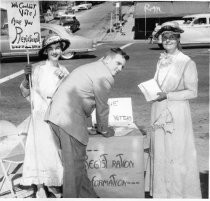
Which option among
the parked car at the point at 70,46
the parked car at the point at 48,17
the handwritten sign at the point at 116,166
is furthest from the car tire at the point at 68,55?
the parked car at the point at 48,17

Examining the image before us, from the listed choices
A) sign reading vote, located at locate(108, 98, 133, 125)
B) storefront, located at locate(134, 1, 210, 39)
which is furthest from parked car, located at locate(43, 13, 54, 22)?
sign reading vote, located at locate(108, 98, 133, 125)

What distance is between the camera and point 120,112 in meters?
4.19

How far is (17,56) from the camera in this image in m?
17.5

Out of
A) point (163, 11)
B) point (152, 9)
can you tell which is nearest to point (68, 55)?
point (163, 11)

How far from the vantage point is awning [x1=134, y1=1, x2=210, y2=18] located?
2965 centimetres

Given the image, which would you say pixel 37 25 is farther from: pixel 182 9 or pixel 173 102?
pixel 182 9

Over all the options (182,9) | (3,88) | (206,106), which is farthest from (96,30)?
(206,106)

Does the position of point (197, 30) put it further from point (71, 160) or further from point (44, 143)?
point (71, 160)

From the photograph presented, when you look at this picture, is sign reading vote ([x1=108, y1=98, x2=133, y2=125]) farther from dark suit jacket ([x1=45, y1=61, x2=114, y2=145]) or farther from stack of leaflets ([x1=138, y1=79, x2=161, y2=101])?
dark suit jacket ([x1=45, y1=61, x2=114, y2=145])

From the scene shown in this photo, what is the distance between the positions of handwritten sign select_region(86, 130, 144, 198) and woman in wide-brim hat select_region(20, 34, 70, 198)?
351 mm

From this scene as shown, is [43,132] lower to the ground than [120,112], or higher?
lower

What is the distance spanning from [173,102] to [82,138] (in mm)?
796

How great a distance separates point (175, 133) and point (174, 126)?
0.06m

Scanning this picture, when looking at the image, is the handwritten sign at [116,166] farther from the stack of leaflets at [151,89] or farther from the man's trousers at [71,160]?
the stack of leaflets at [151,89]
